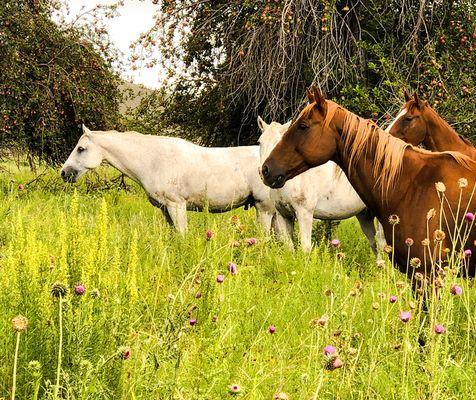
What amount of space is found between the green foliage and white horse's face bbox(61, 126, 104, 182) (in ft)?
8.03

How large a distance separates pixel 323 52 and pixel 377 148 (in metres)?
5.16

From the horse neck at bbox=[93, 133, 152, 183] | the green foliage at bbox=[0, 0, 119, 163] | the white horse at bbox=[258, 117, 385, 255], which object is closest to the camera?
the white horse at bbox=[258, 117, 385, 255]

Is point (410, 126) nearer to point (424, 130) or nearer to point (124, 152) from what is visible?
point (424, 130)

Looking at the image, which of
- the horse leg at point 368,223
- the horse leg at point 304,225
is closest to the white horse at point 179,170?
the horse leg at point 304,225

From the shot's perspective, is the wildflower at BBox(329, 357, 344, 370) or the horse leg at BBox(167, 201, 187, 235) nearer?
the wildflower at BBox(329, 357, 344, 370)

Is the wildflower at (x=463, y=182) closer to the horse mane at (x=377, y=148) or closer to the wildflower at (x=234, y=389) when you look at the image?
the horse mane at (x=377, y=148)

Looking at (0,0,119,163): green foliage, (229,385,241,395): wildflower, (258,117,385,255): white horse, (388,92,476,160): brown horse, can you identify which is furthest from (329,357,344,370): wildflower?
(0,0,119,163): green foliage

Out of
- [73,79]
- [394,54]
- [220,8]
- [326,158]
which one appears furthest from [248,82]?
[326,158]

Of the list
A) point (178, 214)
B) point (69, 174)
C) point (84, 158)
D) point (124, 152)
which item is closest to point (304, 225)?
point (178, 214)

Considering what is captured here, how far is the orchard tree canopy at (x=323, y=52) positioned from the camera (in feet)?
27.3

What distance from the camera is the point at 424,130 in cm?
550

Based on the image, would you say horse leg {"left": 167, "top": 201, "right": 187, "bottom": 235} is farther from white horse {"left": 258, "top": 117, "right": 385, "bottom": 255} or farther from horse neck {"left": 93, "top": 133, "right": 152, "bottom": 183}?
white horse {"left": 258, "top": 117, "right": 385, "bottom": 255}

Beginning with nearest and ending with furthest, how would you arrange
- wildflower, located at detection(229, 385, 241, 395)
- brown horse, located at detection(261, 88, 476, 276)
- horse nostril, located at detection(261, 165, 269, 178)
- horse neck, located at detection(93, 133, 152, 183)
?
wildflower, located at detection(229, 385, 241, 395) → brown horse, located at detection(261, 88, 476, 276) → horse nostril, located at detection(261, 165, 269, 178) → horse neck, located at detection(93, 133, 152, 183)

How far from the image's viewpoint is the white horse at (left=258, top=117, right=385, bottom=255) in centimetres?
648
